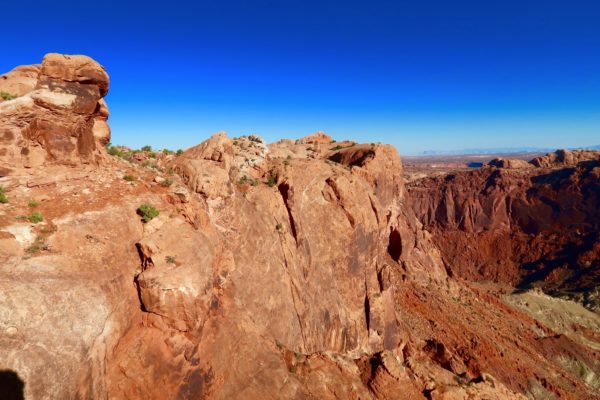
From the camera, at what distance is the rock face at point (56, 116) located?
→ 1223cm

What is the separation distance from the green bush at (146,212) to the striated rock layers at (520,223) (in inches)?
Answer: 3009

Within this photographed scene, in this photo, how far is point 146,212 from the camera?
504 inches

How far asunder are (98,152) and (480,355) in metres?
42.7

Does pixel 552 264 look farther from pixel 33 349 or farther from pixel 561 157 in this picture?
pixel 33 349

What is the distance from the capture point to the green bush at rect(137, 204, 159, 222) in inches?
503

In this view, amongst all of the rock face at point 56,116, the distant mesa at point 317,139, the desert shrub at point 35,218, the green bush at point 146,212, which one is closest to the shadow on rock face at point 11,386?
the desert shrub at point 35,218

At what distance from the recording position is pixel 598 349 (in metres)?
47.9

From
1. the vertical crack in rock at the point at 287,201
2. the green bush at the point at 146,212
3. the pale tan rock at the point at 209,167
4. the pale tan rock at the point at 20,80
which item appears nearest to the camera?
the green bush at the point at 146,212

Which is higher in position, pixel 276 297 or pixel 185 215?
pixel 185 215

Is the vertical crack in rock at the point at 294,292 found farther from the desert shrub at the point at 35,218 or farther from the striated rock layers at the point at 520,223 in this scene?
the striated rock layers at the point at 520,223

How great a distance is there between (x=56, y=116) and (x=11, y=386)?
411 inches

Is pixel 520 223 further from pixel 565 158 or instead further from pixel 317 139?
pixel 317 139

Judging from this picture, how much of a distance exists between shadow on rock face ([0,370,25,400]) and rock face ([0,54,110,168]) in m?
8.52

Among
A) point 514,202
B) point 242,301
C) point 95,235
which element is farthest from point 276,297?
point 514,202
